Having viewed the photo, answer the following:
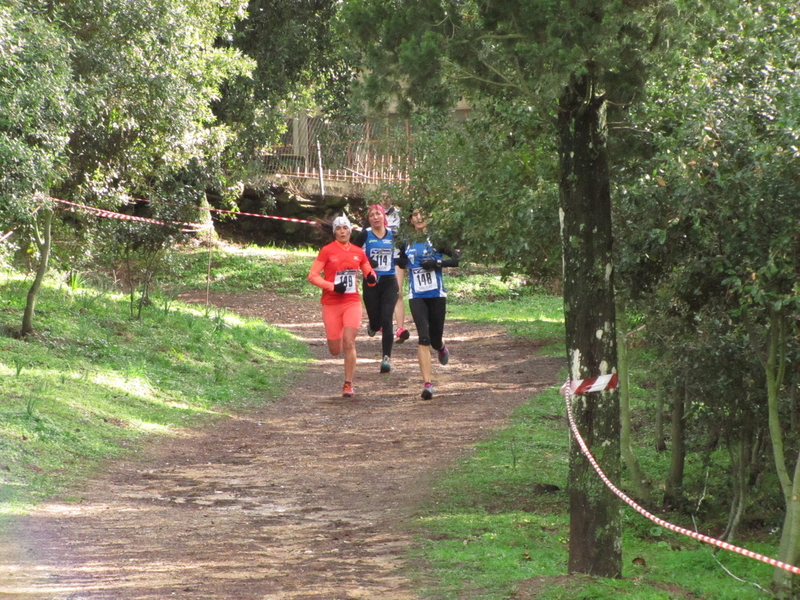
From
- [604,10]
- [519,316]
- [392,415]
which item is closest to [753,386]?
[604,10]

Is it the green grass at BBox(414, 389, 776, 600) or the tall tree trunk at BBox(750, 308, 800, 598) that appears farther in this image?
the tall tree trunk at BBox(750, 308, 800, 598)

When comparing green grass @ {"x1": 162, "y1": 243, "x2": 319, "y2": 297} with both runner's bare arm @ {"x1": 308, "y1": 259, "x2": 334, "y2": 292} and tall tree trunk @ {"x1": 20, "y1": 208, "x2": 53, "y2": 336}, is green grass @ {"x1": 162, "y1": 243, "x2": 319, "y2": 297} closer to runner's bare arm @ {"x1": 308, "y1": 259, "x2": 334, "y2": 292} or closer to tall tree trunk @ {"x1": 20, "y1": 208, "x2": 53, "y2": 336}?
tall tree trunk @ {"x1": 20, "y1": 208, "x2": 53, "y2": 336}

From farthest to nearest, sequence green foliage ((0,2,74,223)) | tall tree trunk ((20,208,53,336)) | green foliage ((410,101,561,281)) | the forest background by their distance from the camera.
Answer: tall tree trunk ((20,208,53,336))
green foliage ((0,2,74,223))
green foliage ((410,101,561,281))
the forest background

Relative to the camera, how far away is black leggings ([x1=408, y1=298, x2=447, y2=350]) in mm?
10648

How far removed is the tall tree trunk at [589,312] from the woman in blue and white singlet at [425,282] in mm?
5190

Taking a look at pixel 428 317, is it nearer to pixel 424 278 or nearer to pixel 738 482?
pixel 424 278

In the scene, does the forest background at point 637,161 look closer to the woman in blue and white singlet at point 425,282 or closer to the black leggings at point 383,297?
the woman in blue and white singlet at point 425,282

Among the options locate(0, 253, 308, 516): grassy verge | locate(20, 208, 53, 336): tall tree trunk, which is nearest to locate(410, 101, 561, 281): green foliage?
locate(0, 253, 308, 516): grassy verge

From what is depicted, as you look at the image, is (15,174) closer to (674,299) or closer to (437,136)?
(437,136)

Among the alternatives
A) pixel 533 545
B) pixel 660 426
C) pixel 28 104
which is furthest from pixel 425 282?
pixel 533 545

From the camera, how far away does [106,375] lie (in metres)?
10.8

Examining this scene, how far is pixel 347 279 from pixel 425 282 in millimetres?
824

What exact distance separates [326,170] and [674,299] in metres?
23.5

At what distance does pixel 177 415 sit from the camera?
10039mm
